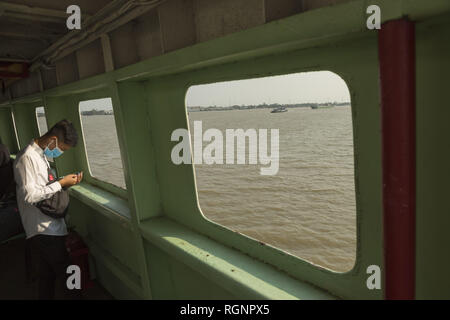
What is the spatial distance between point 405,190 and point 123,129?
7.43 ft

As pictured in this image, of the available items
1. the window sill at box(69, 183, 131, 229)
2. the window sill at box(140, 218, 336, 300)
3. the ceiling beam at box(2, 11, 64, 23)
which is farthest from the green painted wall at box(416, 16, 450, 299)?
the ceiling beam at box(2, 11, 64, 23)

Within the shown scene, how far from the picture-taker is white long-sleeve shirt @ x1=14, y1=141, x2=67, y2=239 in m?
2.80

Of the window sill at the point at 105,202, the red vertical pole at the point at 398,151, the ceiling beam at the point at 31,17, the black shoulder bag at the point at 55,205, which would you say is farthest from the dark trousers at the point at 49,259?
the red vertical pole at the point at 398,151

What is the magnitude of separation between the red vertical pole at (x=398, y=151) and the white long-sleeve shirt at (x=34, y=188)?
9.29 ft

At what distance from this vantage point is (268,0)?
140 centimetres

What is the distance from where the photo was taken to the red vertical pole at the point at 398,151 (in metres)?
1.02

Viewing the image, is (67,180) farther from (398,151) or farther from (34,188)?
(398,151)

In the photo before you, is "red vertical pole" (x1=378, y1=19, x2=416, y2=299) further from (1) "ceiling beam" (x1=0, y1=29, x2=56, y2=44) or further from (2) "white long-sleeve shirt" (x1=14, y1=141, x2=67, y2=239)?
(1) "ceiling beam" (x1=0, y1=29, x2=56, y2=44)

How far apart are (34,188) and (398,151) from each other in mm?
2911

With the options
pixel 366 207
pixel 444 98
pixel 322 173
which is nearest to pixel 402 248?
pixel 366 207

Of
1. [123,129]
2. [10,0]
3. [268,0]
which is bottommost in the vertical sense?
[123,129]

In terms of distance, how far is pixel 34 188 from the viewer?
9.18 feet

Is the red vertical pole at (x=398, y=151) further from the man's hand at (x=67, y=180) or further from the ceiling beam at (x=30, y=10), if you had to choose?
the man's hand at (x=67, y=180)
